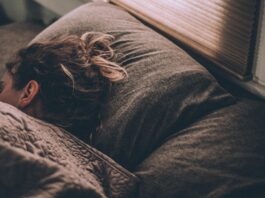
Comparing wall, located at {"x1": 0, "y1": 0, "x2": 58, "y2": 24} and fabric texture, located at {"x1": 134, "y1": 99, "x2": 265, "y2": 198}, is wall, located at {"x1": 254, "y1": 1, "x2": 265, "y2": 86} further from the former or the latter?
wall, located at {"x1": 0, "y1": 0, "x2": 58, "y2": 24}

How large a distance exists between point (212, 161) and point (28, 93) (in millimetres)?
488

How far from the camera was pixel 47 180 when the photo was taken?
80 cm

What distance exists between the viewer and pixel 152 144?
1026 millimetres

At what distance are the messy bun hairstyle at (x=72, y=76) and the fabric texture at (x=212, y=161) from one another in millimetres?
196

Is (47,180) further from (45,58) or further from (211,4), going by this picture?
(211,4)

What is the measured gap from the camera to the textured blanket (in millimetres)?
794

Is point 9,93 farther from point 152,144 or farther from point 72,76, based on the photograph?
point 152,144

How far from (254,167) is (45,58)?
1.90 feet

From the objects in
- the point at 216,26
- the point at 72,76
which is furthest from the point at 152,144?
the point at 216,26

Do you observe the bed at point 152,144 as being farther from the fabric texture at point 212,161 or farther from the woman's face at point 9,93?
the woman's face at point 9,93

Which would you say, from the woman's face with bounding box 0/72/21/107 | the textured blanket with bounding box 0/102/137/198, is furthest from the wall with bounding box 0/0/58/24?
the textured blanket with bounding box 0/102/137/198

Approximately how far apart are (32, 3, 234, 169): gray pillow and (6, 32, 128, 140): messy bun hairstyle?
0.12 feet

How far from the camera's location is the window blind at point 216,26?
43.7 inches

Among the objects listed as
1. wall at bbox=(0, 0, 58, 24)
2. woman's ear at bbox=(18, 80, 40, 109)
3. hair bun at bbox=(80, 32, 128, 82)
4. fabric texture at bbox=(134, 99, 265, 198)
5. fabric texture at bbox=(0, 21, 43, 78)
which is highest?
hair bun at bbox=(80, 32, 128, 82)
